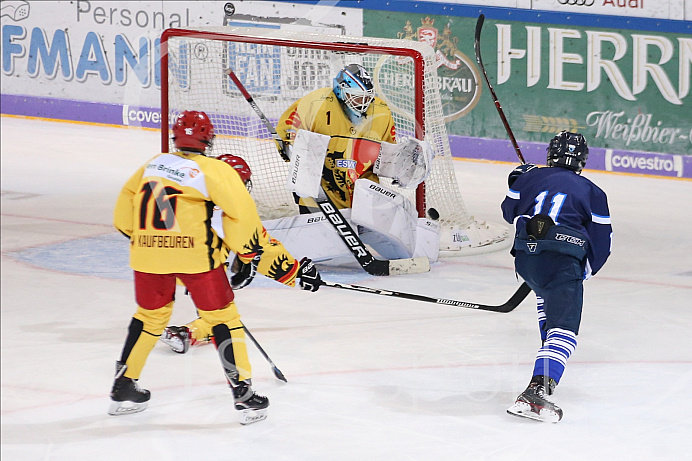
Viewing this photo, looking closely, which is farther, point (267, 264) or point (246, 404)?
point (267, 264)

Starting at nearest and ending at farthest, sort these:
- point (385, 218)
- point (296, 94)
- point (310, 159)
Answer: point (310, 159) → point (385, 218) → point (296, 94)

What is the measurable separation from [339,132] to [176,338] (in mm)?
1903

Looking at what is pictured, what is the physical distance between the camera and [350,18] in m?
9.41

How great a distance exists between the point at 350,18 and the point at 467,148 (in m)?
1.59

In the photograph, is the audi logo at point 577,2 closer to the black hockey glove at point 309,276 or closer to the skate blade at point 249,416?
the black hockey glove at point 309,276

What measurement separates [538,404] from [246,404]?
38.1 inches

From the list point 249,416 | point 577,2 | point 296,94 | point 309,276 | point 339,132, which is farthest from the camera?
point 577,2

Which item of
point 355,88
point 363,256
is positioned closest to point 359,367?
point 363,256

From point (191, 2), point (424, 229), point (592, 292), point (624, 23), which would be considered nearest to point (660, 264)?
point (592, 292)

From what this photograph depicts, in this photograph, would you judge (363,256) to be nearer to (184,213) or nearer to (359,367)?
(359,367)

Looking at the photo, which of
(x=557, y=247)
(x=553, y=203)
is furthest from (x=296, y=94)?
(x=557, y=247)

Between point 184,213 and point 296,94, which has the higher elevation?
point 296,94

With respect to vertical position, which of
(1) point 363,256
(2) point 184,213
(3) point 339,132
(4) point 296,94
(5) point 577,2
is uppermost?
(5) point 577,2

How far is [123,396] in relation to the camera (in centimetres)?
353
